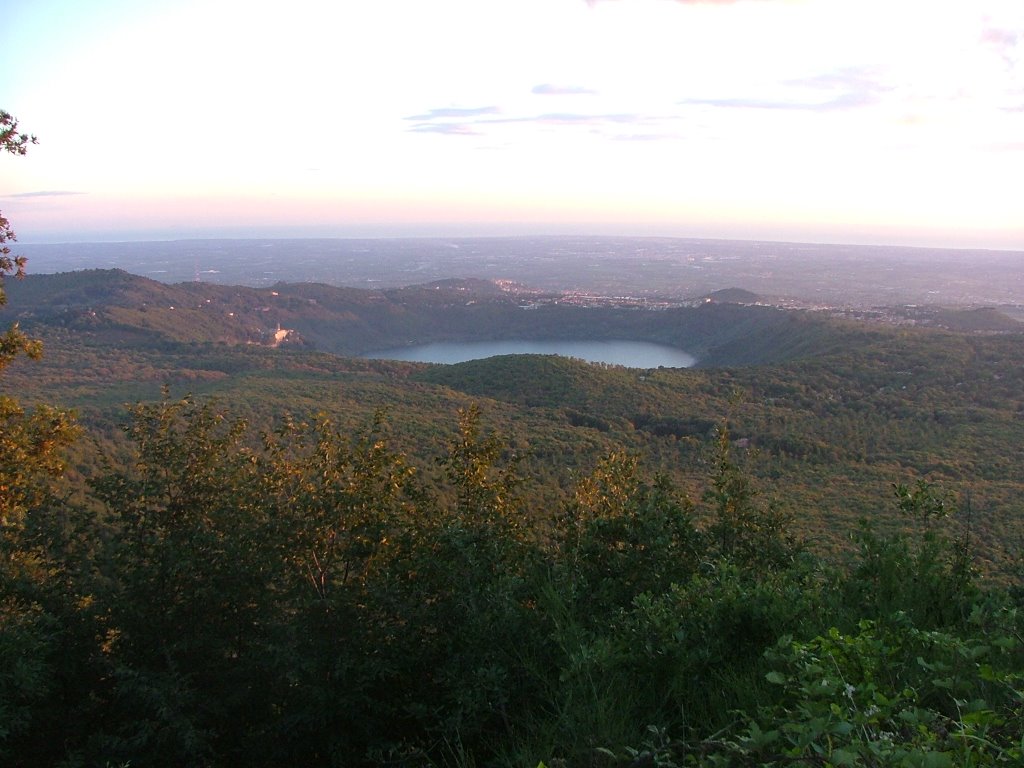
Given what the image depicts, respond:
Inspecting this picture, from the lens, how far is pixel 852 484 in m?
20.3

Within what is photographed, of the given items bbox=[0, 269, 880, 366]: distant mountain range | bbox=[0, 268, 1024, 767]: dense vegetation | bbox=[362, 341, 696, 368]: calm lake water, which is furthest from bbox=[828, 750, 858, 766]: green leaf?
bbox=[362, 341, 696, 368]: calm lake water

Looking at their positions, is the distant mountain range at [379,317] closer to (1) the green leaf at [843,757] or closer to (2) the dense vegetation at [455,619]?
(2) the dense vegetation at [455,619]

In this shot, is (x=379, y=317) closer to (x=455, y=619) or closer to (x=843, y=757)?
(x=455, y=619)

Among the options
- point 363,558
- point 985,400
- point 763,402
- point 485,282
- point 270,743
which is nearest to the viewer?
point 270,743

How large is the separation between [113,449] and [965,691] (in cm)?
1955

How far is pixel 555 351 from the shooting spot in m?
73.2

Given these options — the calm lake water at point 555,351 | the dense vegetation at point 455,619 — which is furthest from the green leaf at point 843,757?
the calm lake water at point 555,351

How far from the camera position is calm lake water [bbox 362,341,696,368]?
65.6 metres

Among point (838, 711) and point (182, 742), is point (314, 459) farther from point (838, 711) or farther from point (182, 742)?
point (838, 711)

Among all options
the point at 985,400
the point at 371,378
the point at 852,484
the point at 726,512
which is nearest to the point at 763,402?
the point at 985,400

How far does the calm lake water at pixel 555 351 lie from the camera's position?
6556 cm

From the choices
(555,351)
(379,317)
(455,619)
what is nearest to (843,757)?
(455,619)

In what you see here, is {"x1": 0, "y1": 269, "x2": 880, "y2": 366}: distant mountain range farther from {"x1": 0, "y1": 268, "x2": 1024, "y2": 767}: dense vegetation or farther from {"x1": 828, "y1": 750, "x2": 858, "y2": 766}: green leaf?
{"x1": 828, "y1": 750, "x2": 858, "y2": 766}: green leaf

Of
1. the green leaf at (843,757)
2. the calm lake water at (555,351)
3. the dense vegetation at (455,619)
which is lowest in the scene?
the calm lake water at (555,351)
